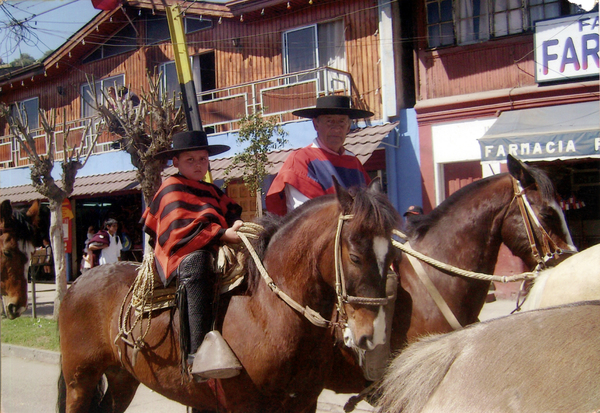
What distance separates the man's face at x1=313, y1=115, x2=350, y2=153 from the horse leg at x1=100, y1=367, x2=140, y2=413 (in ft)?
7.58

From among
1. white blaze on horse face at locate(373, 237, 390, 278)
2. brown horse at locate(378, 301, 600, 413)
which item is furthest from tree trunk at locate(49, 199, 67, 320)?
brown horse at locate(378, 301, 600, 413)

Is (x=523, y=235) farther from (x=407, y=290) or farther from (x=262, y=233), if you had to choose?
(x=262, y=233)

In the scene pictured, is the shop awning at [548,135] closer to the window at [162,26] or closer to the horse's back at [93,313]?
the horse's back at [93,313]

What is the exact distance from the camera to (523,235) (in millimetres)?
3160

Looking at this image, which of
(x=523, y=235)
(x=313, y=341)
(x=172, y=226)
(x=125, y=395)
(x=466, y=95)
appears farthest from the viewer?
(x=466, y=95)

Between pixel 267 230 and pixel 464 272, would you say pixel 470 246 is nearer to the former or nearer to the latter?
pixel 464 272

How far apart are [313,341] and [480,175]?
8.46 metres

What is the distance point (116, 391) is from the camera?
3.81 m

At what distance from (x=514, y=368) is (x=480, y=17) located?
1061 centimetres

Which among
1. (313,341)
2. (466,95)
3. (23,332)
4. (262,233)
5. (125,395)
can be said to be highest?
(466,95)

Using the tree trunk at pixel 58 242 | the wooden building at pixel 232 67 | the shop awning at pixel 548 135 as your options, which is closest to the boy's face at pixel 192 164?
the shop awning at pixel 548 135

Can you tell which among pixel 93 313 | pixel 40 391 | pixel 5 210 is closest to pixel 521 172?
pixel 93 313

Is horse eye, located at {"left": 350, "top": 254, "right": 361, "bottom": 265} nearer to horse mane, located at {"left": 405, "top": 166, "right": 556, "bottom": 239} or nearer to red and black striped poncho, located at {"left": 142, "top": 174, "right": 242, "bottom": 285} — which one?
red and black striped poncho, located at {"left": 142, "top": 174, "right": 242, "bottom": 285}

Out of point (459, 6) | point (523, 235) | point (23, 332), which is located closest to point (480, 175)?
point (459, 6)
